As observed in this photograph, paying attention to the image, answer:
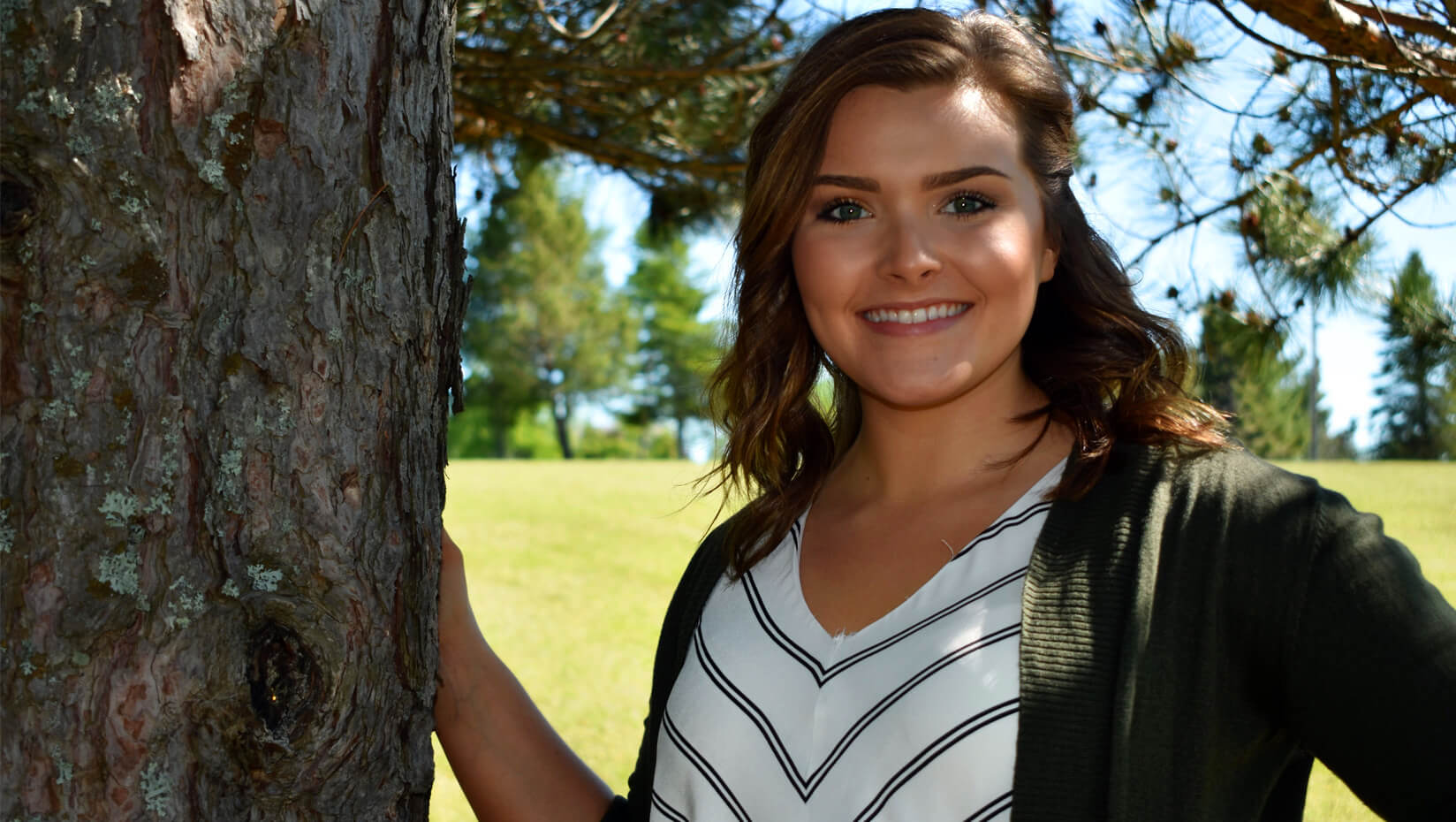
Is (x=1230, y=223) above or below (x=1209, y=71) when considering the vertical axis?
below

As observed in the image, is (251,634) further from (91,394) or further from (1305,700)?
(1305,700)

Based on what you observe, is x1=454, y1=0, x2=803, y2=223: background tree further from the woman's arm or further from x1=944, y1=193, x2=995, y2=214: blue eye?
the woman's arm

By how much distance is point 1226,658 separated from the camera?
4.23 feet

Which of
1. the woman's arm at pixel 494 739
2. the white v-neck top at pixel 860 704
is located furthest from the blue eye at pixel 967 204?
the woman's arm at pixel 494 739

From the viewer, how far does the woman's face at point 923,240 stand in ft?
5.38

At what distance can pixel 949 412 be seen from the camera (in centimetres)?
179

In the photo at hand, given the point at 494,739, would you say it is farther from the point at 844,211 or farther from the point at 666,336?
the point at 666,336

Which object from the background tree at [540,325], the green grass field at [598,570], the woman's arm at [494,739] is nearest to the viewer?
the woman's arm at [494,739]

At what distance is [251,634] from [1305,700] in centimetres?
108

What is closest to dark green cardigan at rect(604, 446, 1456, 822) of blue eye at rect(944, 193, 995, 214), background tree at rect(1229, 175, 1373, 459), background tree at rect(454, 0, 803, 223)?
blue eye at rect(944, 193, 995, 214)

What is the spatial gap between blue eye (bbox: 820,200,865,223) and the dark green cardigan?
1.82ft

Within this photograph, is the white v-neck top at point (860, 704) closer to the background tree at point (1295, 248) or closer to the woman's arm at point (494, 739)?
the woman's arm at point (494, 739)

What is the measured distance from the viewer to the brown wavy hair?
1688mm

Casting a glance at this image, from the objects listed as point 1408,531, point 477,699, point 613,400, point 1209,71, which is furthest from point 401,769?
point 613,400
